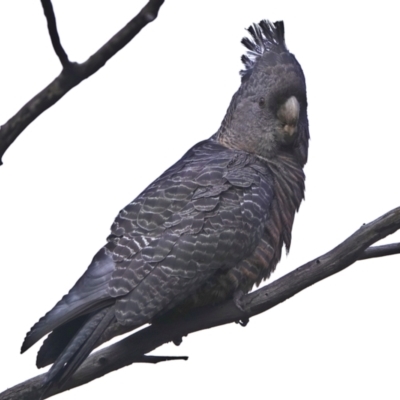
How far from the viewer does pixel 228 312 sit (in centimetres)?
645

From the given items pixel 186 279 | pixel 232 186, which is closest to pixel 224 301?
pixel 186 279

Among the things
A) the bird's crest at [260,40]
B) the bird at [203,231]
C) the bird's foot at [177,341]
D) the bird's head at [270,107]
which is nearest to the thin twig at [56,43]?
the bird at [203,231]

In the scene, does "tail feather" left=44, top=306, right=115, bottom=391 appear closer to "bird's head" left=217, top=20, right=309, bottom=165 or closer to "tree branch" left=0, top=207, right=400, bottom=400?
"tree branch" left=0, top=207, right=400, bottom=400

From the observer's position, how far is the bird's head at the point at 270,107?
767 cm

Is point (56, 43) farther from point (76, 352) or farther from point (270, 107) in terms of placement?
point (270, 107)

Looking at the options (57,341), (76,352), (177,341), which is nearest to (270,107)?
(177,341)

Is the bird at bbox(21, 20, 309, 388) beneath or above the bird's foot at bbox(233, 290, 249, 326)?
above

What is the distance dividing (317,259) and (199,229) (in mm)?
1173

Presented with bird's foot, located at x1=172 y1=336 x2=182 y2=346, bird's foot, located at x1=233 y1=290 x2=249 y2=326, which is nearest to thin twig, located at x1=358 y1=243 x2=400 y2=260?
bird's foot, located at x1=233 y1=290 x2=249 y2=326

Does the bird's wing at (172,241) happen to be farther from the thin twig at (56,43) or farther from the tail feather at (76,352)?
the thin twig at (56,43)

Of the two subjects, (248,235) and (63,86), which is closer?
(63,86)

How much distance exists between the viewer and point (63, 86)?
4.48 metres

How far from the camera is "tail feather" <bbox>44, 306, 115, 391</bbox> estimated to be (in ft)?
→ 18.4

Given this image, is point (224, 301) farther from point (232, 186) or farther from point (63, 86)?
point (63, 86)
